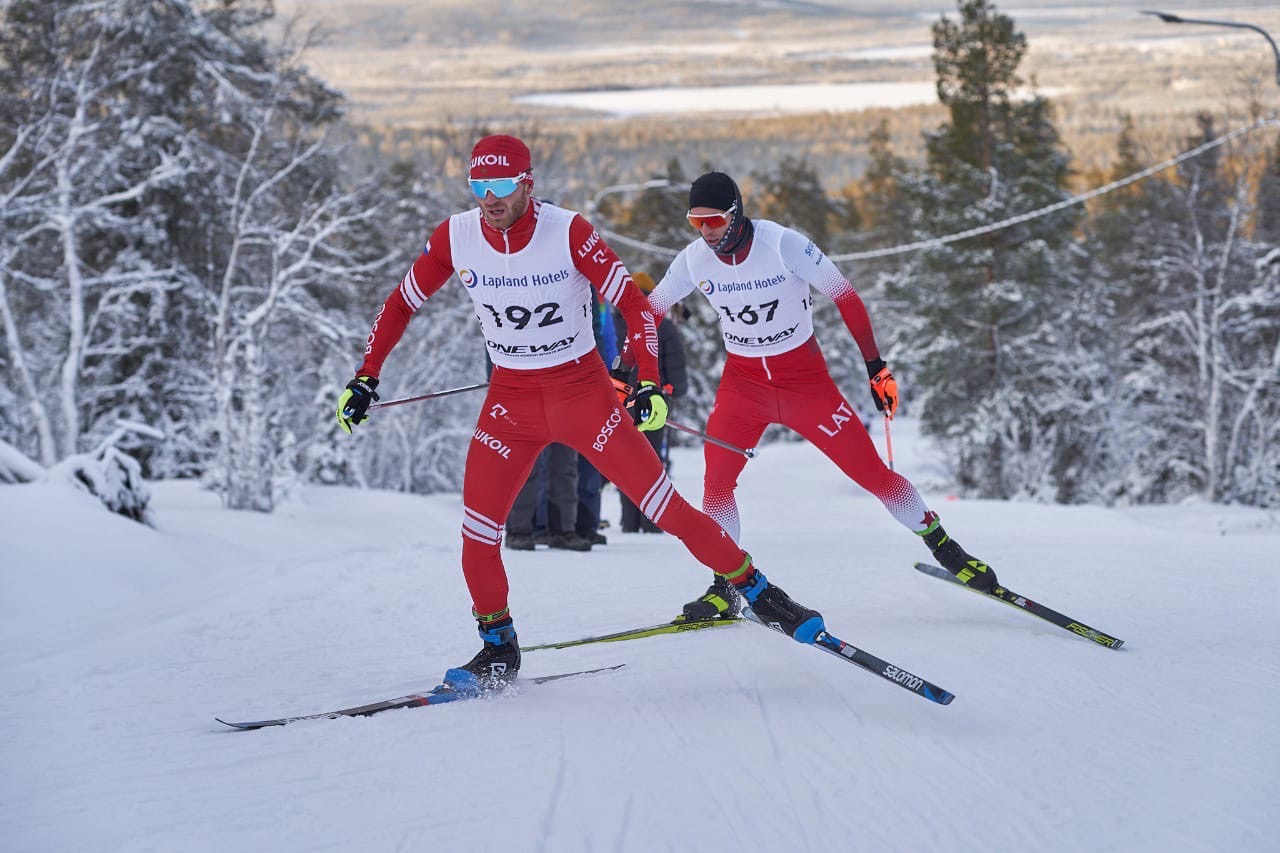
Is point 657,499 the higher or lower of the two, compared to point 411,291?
lower

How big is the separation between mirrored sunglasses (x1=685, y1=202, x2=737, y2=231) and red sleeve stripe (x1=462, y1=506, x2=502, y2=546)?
1.86m

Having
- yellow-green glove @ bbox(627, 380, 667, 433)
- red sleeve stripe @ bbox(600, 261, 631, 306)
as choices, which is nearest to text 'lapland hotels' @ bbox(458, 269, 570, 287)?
red sleeve stripe @ bbox(600, 261, 631, 306)

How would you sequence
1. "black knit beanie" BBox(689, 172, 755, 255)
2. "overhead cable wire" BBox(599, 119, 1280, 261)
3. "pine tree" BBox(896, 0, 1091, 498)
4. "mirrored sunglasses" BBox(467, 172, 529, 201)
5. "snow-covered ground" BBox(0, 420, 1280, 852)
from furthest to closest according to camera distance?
"pine tree" BBox(896, 0, 1091, 498), "overhead cable wire" BBox(599, 119, 1280, 261), "black knit beanie" BBox(689, 172, 755, 255), "mirrored sunglasses" BBox(467, 172, 529, 201), "snow-covered ground" BBox(0, 420, 1280, 852)

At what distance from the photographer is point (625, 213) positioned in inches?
1844

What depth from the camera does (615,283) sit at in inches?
181

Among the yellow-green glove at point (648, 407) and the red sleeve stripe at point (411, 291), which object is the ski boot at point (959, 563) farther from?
the red sleeve stripe at point (411, 291)

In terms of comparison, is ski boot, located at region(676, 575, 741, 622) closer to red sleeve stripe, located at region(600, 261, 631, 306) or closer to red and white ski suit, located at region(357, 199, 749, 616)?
red and white ski suit, located at region(357, 199, 749, 616)

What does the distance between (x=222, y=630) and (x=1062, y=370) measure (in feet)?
94.0

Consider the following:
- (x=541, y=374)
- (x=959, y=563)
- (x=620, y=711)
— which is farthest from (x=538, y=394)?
(x=959, y=563)

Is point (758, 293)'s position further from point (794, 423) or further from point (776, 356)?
point (794, 423)

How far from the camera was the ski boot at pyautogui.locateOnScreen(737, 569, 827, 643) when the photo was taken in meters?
4.56

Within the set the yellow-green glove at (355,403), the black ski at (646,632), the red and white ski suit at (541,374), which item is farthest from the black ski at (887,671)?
the yellow-green glove at (355,403)

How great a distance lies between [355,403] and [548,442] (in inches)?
31.5

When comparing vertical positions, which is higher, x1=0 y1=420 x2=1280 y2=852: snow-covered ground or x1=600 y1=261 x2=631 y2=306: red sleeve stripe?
x1=600 y1=261 x2=631 y2=306: red sleeve stripe
